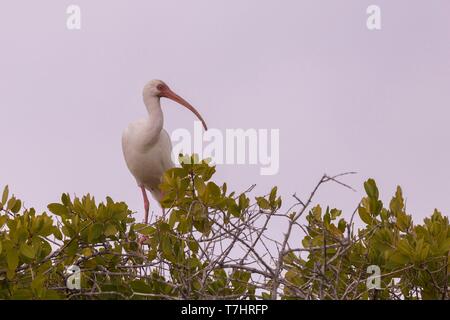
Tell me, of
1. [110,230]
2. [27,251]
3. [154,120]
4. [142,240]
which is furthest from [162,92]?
[27,251]

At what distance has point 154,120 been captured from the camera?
950cm

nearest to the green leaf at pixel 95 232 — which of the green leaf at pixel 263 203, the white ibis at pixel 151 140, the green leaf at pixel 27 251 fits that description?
the green leaf at pixel 27 251

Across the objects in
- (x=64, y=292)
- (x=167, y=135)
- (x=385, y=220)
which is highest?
(x=167, y=135)

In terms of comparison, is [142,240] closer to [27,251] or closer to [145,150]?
[27,251]

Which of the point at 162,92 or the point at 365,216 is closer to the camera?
the point at 365,216

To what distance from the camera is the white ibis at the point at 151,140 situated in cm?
949

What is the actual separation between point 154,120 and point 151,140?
0.21 meters

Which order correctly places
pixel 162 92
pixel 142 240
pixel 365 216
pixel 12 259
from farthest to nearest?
pixel 162 92 < pixel 142 240 < pixel 365 216 < pixel 12 259

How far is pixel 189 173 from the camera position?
568cm

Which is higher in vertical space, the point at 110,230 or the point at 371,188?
the point at 371,188
